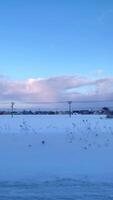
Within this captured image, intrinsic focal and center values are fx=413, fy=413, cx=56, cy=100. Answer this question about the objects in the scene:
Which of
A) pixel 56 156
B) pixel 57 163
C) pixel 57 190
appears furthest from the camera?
pixel 56 156

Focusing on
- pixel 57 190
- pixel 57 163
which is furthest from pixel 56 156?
pixel 57 190

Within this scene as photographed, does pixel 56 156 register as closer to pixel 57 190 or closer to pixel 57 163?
pixel 57 163

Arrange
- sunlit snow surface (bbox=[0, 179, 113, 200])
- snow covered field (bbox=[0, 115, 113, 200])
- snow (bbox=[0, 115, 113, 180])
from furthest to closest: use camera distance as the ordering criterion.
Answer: snow (bbox=[0, 115, 113, 180]) < snow covered field (bbox=[0, 115, 113, 200]) < sunlit snow surface (bbox=[0, 179, 113, 200])

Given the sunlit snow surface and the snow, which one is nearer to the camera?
the sunlit snow surface

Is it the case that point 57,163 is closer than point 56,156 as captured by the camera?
Yes

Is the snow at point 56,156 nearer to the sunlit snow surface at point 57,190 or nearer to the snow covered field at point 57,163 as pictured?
the snow covered field at point 57,163

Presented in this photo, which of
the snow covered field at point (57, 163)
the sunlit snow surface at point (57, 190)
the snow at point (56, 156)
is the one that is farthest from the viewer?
the snow at point (56, 156)

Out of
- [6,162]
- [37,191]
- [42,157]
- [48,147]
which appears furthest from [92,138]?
[37,191]

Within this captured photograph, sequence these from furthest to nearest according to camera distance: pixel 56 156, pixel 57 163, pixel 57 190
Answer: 1. pixel 56 156
2. pixel 57 163
3. pixel 57 190

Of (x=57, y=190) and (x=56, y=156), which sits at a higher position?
(x=56, y=156)

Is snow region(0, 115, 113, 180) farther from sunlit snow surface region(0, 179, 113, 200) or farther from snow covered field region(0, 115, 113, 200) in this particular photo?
sunlit snow surface region(0, 179, 113, 200)

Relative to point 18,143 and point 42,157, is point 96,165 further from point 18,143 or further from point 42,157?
point 18,143

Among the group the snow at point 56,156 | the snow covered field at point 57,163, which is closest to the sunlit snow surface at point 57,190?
the snow covered field at point 57,163

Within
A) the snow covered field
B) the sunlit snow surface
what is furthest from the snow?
the sunlit snow surface
